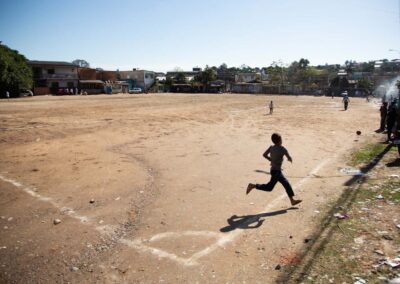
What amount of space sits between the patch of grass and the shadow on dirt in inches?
95.7

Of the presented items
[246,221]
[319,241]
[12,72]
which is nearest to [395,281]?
[319,241]

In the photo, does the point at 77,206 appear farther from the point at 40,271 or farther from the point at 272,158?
the point at 272,158

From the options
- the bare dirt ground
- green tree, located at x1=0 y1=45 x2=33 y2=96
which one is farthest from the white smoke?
green tree, located at x1=0 y1=45 x2=33 y2=96

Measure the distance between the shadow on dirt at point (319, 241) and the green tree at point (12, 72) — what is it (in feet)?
160

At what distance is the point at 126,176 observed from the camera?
8664 mm

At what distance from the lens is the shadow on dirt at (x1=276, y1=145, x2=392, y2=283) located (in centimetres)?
402

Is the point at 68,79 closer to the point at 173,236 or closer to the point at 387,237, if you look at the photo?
the point at 173,236

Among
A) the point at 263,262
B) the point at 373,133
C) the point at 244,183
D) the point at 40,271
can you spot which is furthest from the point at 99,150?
the point at 373,133

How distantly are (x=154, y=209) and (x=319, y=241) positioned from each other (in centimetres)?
322

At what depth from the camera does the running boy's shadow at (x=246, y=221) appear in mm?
5495

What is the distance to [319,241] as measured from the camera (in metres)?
4.85

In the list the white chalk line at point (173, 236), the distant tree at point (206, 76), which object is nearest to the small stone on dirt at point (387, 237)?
the white chalk line at point (173, 236)

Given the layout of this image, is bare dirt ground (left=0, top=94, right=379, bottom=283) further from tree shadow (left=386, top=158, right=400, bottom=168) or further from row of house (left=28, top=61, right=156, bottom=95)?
row of house (left=28, top=61, right=156, bottom=95)

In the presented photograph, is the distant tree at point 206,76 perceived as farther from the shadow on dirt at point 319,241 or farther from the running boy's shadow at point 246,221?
the running boy's shadow at point 246,221
